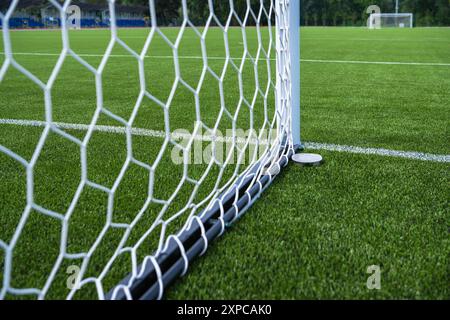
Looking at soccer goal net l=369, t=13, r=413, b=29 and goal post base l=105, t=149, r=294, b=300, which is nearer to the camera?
goal post base l=105, t=149, r=294, b=300

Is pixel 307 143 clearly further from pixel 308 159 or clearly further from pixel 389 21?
pixel 389 21

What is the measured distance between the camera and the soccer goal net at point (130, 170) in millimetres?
1054

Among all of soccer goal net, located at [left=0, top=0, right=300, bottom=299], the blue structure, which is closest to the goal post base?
soccer goal net, located at [left=0, top=0, right=300, bottom=299]

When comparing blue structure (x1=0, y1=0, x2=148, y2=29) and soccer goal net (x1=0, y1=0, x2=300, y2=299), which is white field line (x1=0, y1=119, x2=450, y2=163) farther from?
blue structure (x1=0, y1=0, x2=148, y2=29)

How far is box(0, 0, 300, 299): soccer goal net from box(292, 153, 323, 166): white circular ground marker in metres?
0.06

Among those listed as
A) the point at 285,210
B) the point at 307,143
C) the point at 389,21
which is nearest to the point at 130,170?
the point at 285,210

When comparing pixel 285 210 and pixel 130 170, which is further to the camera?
pixel 130 170

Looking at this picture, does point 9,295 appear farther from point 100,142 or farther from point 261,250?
point 100,142

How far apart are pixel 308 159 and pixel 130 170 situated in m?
0.77

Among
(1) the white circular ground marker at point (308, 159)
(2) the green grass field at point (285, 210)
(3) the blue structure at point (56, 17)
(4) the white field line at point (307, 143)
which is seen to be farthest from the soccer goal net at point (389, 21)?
(1) the white circular ground marker at point (308, 159)

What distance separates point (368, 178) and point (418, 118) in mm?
1321

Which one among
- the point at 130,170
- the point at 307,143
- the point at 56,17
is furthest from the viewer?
the point at 56,17

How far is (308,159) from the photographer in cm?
204

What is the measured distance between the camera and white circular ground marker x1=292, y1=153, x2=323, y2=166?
2.02 m
